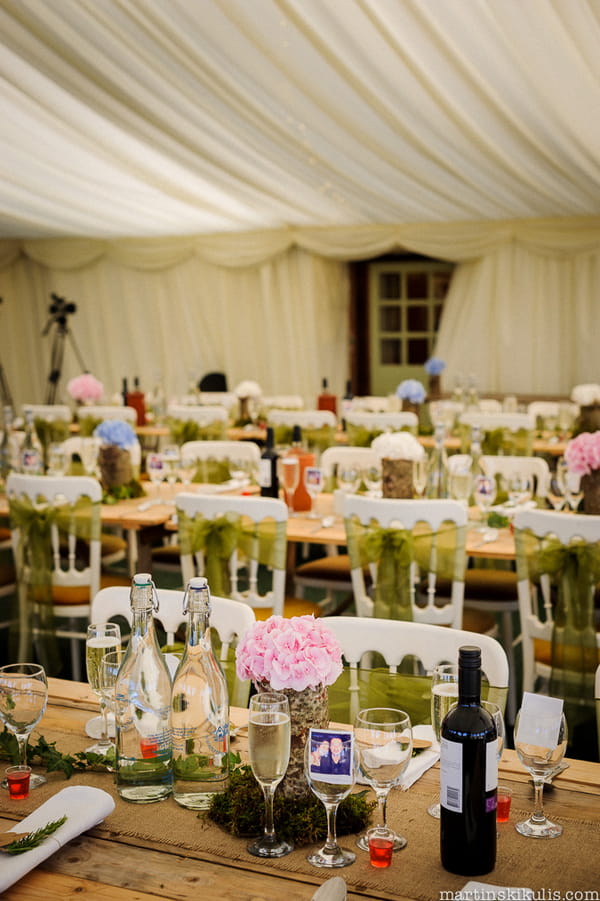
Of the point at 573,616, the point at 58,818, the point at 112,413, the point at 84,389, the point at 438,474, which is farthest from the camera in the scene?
the point at 112,413

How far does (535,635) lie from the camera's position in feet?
10.5

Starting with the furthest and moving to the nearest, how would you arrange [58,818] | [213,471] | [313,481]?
[213,471] < [313,481] < [58,818]

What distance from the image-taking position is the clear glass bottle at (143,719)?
1.54 metres

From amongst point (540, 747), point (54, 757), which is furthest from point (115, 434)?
point (540, 747)

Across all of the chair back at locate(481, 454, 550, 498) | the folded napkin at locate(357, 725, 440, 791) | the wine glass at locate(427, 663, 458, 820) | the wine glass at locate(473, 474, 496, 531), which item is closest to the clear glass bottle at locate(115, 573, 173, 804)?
the folded napkin at locate(357, 725, 440, 791)

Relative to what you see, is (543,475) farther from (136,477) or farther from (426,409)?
(426,409)

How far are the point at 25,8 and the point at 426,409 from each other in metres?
6.78

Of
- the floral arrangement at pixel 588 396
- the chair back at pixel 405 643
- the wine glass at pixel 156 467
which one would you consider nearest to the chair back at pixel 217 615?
the chair back at pixel 405 643

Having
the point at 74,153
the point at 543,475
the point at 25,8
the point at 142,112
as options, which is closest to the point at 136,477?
the point at 543,475

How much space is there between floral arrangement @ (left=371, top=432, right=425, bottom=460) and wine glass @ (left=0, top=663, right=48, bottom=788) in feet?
7.95

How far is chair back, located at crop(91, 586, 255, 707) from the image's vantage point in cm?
214

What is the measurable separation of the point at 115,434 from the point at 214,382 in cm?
735

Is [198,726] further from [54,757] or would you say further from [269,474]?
[269,474]

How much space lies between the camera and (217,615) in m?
2.20
